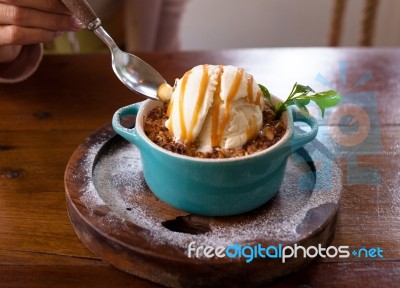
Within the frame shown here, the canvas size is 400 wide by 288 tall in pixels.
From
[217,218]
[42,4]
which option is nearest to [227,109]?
[217,218]

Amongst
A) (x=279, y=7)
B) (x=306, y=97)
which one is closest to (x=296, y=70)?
(x=306, y=97)

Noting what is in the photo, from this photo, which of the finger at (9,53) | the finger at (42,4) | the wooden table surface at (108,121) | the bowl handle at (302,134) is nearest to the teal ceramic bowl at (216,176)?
the bowl handle at (302,134)

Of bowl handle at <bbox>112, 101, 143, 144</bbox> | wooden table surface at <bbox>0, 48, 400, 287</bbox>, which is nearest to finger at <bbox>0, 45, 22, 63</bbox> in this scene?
wooden table surface at <bbox>0, 48, 400, 287</bbox>

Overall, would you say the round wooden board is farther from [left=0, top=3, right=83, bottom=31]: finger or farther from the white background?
the white background

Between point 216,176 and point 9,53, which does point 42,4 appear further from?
point 216,176

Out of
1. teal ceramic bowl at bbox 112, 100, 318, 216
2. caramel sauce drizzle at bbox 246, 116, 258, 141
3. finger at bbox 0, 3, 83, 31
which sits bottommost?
teal ceramic bowl at bbox 112, 100, 318, 216

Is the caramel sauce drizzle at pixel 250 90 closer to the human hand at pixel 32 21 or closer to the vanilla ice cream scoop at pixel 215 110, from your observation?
the vanilla ice cream scoop at pixel 215 110

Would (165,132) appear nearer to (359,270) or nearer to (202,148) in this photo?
(202,148)
